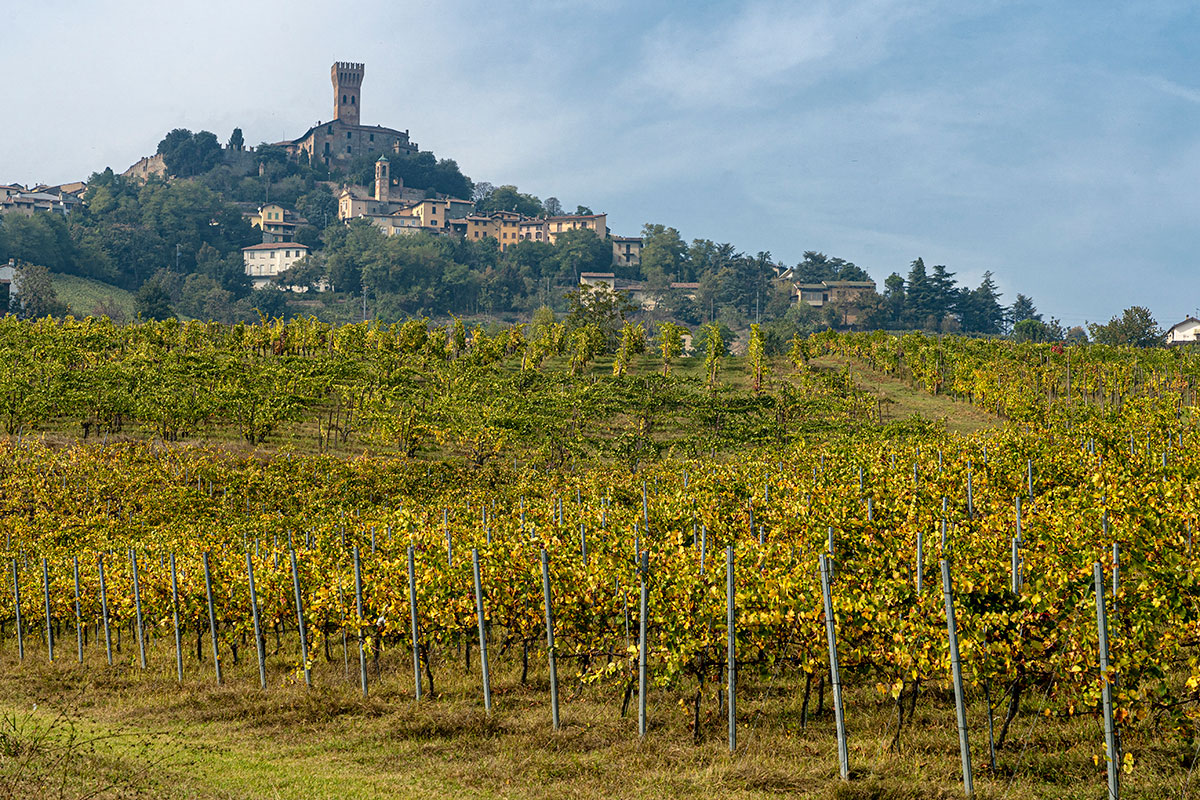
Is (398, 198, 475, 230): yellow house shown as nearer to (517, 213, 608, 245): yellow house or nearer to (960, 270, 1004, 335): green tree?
(517, 213, 608, 245): yellow house

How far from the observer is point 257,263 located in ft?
436

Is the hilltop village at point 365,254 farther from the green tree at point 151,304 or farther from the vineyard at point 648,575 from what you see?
the vineyard at point 648,575

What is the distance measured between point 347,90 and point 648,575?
7144 inches

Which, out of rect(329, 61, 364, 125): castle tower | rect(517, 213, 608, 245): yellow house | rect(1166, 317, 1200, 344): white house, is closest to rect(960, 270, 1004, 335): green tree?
rect(1166, 317, 1200, 344): white house

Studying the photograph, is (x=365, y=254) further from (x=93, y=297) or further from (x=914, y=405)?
(x=914, y=405)

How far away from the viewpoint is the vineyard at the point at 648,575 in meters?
7.81

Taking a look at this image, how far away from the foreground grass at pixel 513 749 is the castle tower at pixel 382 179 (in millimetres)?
152419

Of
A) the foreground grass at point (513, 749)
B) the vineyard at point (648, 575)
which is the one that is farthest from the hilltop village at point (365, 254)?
the foreground grass at point (513, 749)

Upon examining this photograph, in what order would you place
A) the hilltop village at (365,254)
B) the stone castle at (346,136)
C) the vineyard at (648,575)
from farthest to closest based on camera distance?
1. the stone castle at (346,136)
2. the hilltop village at (365,254)
3. the vineyard at (648,575)

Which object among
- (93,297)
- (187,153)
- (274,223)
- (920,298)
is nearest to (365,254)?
(274,223)

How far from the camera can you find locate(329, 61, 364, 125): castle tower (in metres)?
172

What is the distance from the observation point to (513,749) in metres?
8.77

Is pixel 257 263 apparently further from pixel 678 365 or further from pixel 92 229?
pixel 678 365

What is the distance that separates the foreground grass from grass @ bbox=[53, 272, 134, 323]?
85.4 m
